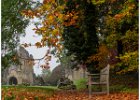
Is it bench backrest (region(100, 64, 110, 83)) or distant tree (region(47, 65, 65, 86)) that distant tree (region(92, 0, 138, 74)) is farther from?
distant tree (region(47, 65, 65, 86))

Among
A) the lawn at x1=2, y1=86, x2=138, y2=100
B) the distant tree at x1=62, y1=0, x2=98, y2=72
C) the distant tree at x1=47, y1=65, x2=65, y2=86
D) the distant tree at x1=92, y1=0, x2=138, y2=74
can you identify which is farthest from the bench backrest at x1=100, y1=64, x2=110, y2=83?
the distant tree at x1=47, y1=65, x2=65, y2=86

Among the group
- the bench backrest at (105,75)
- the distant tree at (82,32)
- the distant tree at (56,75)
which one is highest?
the distant tree at (82,32)


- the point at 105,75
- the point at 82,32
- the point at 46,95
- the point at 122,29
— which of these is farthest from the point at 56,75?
the point at 46,95

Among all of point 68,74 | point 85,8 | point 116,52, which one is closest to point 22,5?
point 85,8

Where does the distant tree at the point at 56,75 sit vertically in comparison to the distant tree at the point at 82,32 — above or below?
below

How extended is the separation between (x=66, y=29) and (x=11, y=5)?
4470 mm

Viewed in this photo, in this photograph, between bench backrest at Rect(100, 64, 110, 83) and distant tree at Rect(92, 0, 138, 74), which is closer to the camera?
bench backrest at Rect(100, 64, 110, 83)

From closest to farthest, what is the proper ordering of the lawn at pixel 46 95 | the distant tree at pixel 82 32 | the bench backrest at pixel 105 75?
the lawn at pixel 46 95 → the bench backrest at pixel 105 75 → the distant tree at pixel 82 32

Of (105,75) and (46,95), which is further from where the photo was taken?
(105,75)

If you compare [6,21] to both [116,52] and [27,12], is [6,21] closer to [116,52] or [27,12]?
[27,12]

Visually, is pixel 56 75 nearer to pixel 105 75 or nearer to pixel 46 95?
pixel 105 75

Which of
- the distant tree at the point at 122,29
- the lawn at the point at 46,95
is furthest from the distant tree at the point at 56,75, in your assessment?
the lawn at the point at 46,95

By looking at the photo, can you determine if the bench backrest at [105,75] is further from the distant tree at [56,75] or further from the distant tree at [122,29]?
the distant tree at [56,75]

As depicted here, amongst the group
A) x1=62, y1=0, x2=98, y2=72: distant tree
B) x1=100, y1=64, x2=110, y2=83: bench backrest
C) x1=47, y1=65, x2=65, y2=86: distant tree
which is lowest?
x1=47, y1=65, x2=65, y2=86: distant tree
